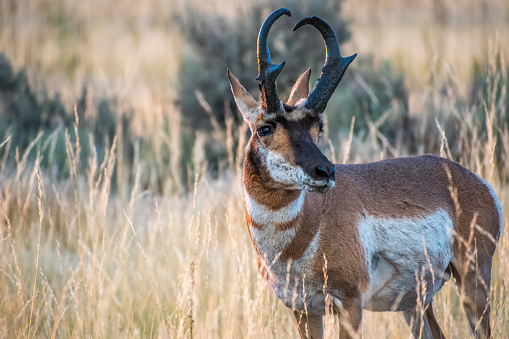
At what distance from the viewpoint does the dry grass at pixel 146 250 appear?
14.2ft

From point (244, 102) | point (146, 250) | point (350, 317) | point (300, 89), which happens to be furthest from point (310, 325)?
point (146, 250)

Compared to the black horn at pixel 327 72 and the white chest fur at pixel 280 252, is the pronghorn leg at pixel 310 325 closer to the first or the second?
the white chest fur at pixel 280 252

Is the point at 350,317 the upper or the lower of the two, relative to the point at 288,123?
lower

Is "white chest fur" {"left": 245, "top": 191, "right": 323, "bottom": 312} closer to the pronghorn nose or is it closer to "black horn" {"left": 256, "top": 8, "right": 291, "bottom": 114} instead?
the pronghorn nose

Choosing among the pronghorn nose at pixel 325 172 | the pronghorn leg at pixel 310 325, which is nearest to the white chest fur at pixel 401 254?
the pronghorn leg at pixel 310 325

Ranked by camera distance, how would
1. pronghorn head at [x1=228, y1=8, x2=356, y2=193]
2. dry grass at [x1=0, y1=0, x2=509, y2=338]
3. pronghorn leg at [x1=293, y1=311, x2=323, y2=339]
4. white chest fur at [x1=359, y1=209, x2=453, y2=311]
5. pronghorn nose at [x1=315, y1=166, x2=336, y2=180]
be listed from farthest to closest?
dry grass at [x1=0, y1=0, x2=509, y2=338] < pronghorn leg at [x1=293, y1=311, x2=323, y2=339] < white chest fur at [x1=359, y1=209, x2=453, y2=311] < pronghorn head at [x1=228, y1=8, x2=356, y2=193] < pronghorn nose at [x1=315, y1=166, x2=336, y2=180]

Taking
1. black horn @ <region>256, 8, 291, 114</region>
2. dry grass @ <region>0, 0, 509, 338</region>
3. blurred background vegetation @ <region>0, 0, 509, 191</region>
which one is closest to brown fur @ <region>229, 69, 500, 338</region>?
black horn @ <region>256, 8, 291, 114</region>

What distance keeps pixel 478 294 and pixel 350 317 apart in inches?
46.4

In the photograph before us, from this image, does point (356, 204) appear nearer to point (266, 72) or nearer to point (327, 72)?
point (327, 72)

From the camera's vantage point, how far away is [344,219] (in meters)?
3.80

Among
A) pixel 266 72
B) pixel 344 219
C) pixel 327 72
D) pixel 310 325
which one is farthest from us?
pixel 310 325

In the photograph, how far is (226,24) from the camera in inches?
426

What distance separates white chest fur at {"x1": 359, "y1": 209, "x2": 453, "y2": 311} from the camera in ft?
12.8

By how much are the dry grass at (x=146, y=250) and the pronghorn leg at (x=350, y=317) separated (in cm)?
58
